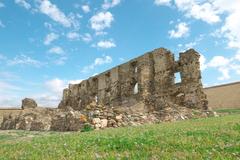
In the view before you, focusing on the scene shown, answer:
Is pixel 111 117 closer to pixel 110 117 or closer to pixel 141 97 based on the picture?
pixel 110 117

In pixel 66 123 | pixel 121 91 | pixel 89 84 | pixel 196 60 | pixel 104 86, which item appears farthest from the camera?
pixel 89 84

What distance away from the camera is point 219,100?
41188mm

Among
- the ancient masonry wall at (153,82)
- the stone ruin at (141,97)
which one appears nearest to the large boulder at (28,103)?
the stone ruin at (141,97)

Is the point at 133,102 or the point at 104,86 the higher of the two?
the point at 104,86

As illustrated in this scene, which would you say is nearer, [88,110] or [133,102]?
[88,110]

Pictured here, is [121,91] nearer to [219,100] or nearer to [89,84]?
[89,84]

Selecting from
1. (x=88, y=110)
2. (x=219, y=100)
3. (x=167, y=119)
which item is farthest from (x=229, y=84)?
(x=88, y=110)

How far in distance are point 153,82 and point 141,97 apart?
1687mm

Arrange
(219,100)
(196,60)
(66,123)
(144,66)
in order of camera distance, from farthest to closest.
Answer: (219,100)
(144,66)
(196,60)
(66,123)

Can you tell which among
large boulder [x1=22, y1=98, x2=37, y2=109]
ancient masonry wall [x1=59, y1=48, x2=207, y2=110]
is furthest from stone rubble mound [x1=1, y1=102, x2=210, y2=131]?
large boulder [x1=22, y1=98, x2=37, y2=109]

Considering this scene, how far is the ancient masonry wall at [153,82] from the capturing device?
23.2 m

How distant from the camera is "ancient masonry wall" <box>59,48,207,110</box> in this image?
23156 mm

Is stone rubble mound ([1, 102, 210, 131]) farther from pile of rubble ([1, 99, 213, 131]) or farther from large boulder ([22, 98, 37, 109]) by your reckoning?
large boulder ([22, 98, 37, 109])

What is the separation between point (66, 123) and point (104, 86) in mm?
14847
